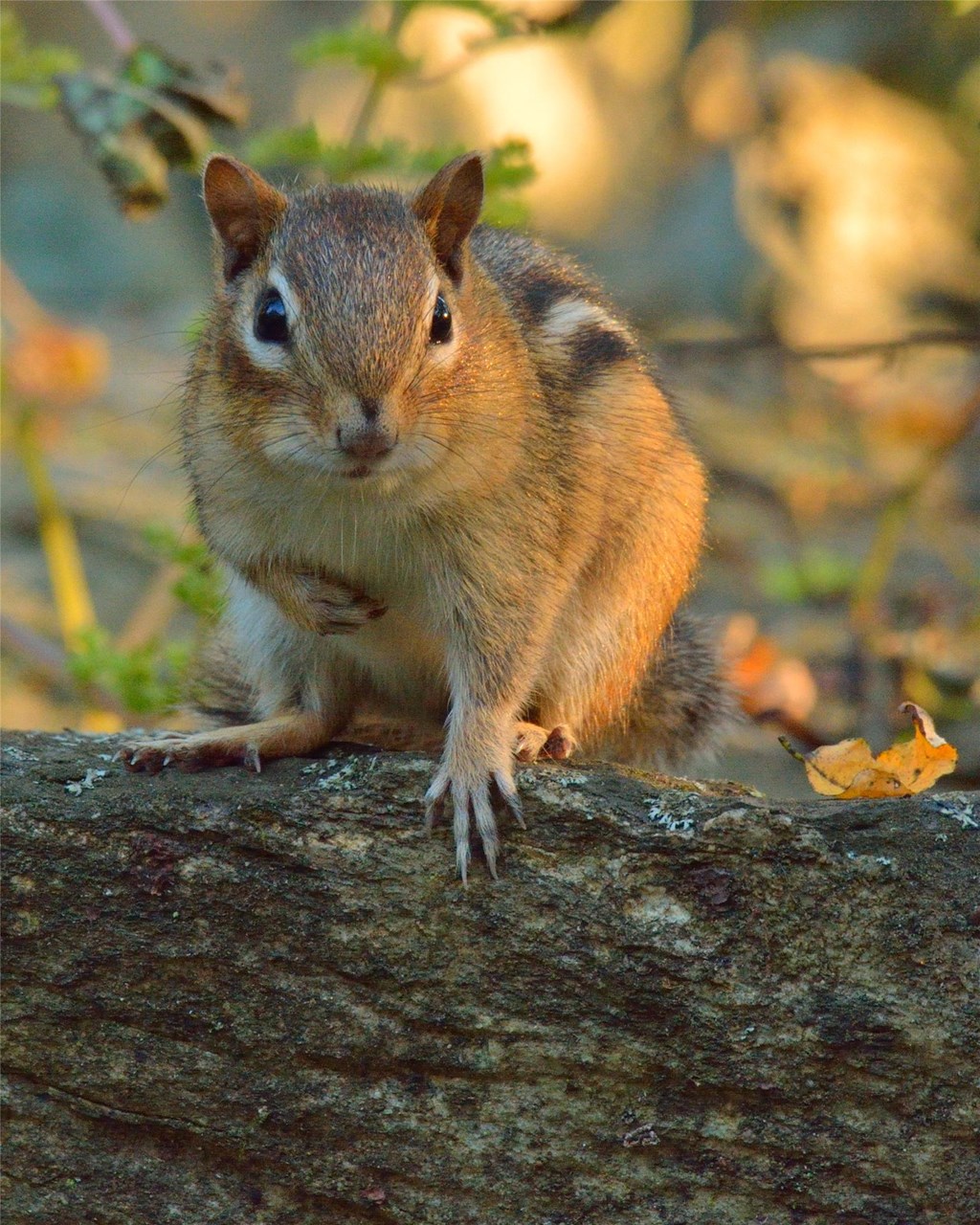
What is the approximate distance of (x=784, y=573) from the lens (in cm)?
604

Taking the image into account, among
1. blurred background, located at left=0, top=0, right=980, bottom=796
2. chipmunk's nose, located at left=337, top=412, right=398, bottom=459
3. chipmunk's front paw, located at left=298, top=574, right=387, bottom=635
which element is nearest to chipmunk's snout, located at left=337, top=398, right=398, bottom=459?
chipmunk's nose, located at left=337, top=412, right=398, bottom=459

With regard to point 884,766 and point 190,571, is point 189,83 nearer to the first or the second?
point 190,571

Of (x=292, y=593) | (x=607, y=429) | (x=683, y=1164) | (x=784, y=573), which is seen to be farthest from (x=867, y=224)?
(x=683, y=1164)

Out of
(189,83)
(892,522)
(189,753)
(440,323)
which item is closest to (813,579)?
(892,522)

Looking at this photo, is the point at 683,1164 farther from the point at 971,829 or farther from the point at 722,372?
the point at 722,372

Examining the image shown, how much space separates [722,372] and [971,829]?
6332 millimetres

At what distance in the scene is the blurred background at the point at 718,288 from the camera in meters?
5.46

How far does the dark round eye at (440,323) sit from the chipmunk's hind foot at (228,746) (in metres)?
0.80

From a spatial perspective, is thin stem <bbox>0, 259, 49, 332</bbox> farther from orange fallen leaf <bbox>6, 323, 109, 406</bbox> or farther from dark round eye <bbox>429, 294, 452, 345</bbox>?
dark round eye <bbox>429, 294, 452, 345</bbox>

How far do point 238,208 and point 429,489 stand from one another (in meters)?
0.67

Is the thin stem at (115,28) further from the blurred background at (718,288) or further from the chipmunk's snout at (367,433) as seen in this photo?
the chipmunk's snout at (367,433)

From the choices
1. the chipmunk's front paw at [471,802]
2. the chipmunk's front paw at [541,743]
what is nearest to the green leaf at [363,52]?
the chipmunk's front paw at [541,743]

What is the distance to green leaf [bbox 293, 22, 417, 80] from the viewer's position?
4008mm

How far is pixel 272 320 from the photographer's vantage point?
2.62m
